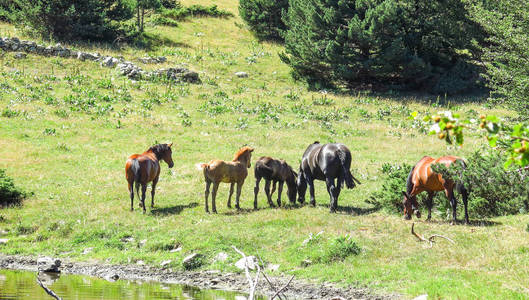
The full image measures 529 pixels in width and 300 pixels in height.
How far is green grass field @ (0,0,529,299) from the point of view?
14.2 metres

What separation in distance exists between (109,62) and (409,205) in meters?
34.4

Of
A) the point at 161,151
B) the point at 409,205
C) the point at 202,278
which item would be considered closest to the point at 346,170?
the point at 409,205

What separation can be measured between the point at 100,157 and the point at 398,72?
2897 centimetres

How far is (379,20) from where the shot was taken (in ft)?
148

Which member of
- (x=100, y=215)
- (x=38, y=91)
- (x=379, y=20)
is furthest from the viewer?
Result: (x=379, y=20)

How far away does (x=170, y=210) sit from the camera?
2056 centimetres

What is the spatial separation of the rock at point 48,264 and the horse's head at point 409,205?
10083mm

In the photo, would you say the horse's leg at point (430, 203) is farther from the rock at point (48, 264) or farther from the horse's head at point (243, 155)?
the rock at point (48, 264)

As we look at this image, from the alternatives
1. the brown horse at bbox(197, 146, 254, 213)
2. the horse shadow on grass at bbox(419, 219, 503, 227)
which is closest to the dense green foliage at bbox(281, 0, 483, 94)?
the brown horse at bbox(197, 146, 254, 213)

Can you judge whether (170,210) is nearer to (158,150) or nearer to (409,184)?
(158,150)

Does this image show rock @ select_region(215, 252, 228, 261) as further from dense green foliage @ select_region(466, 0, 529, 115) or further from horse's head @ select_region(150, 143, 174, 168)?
dense green foliage @ select_region(466, 0, 529, 115)

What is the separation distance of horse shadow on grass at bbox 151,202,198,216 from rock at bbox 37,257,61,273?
4691mm

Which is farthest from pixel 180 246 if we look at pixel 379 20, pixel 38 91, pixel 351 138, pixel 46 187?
pixel 379 20

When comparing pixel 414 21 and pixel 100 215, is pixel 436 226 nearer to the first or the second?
pixel 100 215
